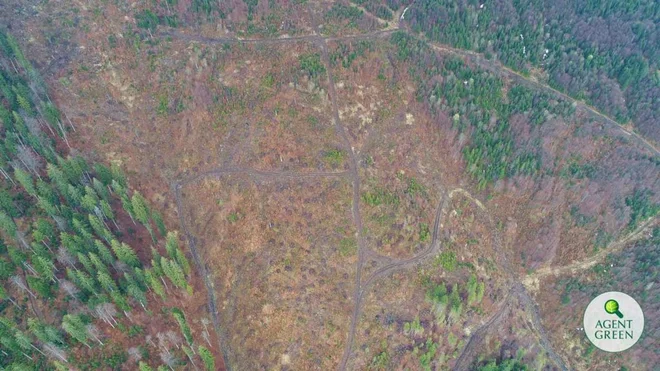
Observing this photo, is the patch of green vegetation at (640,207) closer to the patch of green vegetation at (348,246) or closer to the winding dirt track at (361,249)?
the winding dirt track at (361,249)

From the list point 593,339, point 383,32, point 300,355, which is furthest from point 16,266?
point 593,339

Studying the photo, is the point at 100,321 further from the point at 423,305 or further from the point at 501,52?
the point at 501,52

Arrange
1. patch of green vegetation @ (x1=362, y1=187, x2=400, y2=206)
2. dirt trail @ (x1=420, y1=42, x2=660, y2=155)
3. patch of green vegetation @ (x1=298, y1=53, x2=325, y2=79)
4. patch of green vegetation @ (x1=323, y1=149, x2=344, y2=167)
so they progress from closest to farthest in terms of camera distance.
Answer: patch of green vegetation @ (x1=362, y1=187, x2=400, y2=206) → patch of green vegetation @ (x1=323, y1=149, x2=344, y2=167) → patch of green vegetation @ (x1=298, y1=53, x2=325, y2=79) → dirt trail @ (x1=420, y1=42, x2=660, y2=155)

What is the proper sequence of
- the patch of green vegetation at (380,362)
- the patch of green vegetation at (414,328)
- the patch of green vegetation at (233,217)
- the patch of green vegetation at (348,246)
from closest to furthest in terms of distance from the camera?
the patch of green vegetation at (380,362) < the patch of green vegetation at (414,328) < the patch of green vegetation at (233,217) < the patch of green vegetation at (348,246)

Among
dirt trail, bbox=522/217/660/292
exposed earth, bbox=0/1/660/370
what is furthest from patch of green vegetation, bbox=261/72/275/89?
dirt trail, bbox=522/217/660/292

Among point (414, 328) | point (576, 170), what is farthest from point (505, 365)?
point (576, 170)

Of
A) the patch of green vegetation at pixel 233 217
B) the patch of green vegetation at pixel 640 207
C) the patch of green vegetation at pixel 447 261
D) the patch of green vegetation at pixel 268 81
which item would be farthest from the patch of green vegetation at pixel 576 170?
the patch of green vegetation at pixel 233 217

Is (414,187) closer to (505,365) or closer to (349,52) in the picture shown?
(349,52)

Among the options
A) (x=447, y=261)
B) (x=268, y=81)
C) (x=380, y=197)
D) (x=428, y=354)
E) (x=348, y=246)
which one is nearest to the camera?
(x=428, y=354)

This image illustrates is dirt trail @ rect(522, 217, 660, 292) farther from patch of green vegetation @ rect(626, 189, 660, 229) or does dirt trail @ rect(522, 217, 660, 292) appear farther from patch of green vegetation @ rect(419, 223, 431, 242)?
patch of green vegetation @ rect(419, 223, 431, 242)
